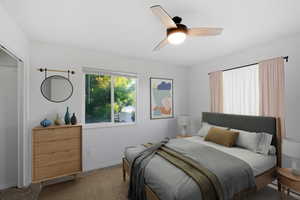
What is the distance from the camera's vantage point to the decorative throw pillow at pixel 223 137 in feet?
8.56

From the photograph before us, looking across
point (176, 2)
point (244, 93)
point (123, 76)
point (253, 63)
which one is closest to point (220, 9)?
point (176, 2)

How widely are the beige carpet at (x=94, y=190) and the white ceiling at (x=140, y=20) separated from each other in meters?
2.56

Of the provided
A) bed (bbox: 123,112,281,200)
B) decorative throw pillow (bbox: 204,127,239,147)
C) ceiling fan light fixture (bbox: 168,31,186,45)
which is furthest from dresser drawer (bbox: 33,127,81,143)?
decorative throw pillow (bbox: 204,127,239,147)

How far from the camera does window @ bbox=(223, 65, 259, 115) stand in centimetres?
290

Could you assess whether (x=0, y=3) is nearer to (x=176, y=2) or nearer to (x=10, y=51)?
(x=10, y=51)

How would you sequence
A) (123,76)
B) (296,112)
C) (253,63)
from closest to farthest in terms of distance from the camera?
(296,112) → (253,63) → (123,76)

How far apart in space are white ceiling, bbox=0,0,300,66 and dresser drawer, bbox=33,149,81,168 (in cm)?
199

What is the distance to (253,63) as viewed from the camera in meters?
2.88

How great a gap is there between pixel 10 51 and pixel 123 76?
202 cm

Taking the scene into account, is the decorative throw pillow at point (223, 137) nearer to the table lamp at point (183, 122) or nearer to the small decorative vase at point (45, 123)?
the table lamp at point (183, 122)

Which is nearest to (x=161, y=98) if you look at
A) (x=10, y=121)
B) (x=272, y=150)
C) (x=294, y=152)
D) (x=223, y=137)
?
(x=223, y=137)

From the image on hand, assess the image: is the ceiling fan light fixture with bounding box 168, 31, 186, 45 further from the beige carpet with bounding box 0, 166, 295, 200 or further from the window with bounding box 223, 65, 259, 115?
the beige carpet with bounding box 0, 166, 295, 200

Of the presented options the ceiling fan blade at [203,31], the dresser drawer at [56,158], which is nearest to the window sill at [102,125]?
the dresser drawer at [56,158]

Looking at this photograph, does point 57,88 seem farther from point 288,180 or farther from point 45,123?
point 288,180
